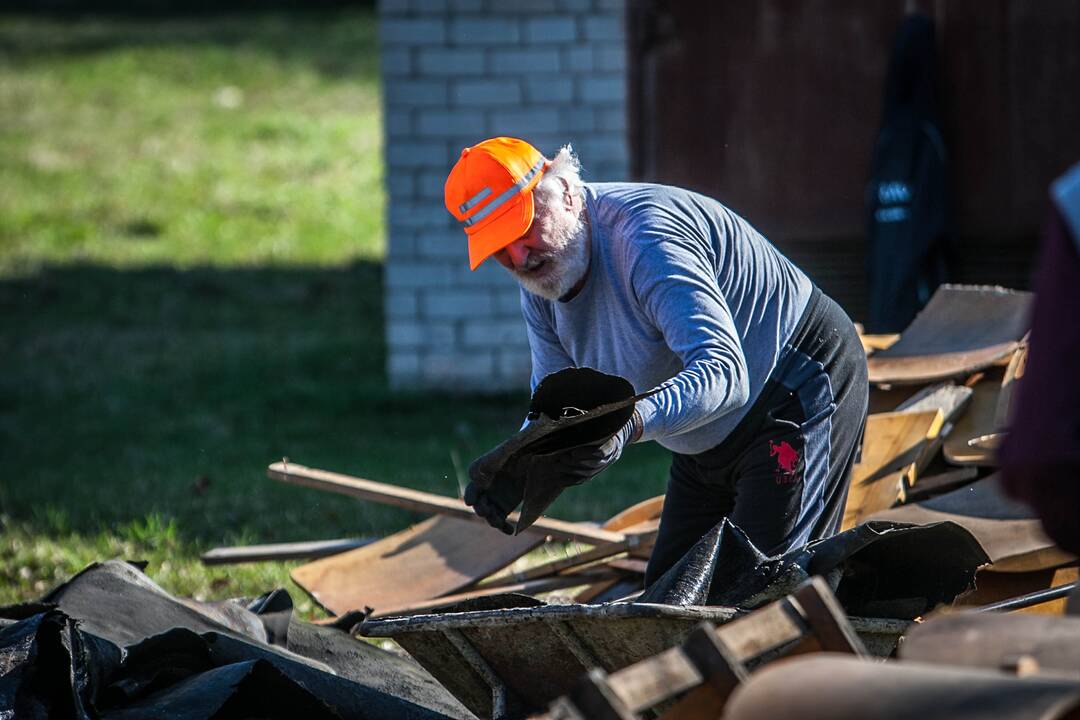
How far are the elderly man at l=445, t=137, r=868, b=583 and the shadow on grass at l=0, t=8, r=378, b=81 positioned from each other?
59.8 ft

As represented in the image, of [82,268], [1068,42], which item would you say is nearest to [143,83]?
[82,268]

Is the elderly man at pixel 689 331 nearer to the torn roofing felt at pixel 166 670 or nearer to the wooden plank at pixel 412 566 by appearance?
the torn roofing felt at pixel 166 670

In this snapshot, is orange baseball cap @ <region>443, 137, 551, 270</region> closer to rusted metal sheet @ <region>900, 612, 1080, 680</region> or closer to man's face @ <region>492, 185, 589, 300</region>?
man's face @ <region>492, 185, 589, 300</region>

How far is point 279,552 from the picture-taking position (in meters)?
5.60

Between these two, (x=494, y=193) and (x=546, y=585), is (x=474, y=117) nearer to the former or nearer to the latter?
(x=546, y=585)

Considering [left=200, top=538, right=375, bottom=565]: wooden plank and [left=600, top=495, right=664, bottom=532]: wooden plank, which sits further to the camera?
[left=200, top=538, right=375, bottom=565]: wooden plank

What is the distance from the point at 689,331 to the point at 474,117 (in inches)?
250

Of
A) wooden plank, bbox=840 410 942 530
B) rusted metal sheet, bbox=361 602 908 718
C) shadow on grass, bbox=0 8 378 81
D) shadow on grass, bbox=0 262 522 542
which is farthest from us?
shadow on grass, bbox=0 8 378 81

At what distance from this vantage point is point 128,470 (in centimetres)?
Result: 830

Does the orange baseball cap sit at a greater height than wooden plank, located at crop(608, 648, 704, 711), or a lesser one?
greater

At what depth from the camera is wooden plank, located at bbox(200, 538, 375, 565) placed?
5551 mm

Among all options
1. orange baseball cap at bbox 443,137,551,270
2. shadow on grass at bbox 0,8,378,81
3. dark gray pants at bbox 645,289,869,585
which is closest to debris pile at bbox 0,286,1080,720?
dark gray pants at bbox 645,289,869,585

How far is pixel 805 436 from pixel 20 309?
10.7m

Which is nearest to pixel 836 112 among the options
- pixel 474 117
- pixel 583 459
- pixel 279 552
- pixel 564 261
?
pixel 474 117
